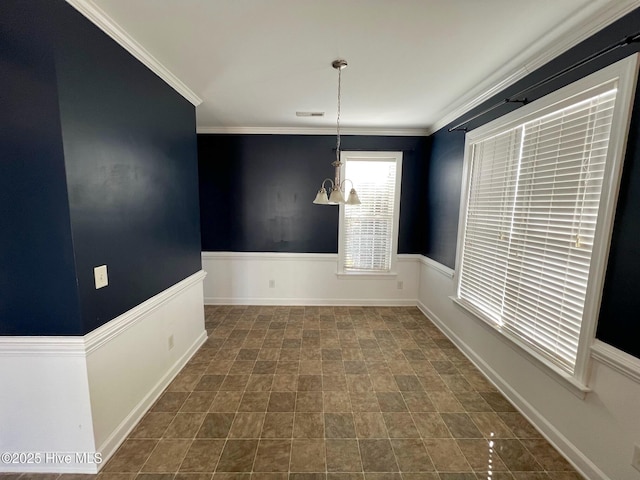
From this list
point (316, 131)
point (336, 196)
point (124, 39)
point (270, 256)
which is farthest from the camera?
point (270, 256)

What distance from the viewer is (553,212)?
5.64ft

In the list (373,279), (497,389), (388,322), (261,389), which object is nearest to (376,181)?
(373,279)

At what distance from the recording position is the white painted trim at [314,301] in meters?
4.12

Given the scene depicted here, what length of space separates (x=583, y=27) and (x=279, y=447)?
318 cm

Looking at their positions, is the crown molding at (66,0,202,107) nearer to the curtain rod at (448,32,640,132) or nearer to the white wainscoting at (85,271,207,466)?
the white wainscoting at (85,271,207,466)

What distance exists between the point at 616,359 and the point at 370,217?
293 cm

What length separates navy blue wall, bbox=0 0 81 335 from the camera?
4.05 feet

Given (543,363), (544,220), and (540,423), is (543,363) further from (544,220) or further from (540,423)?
(544,220)

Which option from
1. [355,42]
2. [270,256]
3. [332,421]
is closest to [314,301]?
[270,256]

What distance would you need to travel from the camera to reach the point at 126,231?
1741 millimetres

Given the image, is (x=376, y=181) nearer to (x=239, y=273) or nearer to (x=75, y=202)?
(x=239, y=273)

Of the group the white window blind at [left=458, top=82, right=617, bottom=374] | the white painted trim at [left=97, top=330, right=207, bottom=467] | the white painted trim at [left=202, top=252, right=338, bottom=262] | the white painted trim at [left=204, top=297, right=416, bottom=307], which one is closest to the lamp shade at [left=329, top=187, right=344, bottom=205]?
the white window blind at [left=458, top=82, right=617, bottom=374]

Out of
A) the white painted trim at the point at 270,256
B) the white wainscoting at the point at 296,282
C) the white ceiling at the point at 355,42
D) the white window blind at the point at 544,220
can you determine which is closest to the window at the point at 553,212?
the white window blind at the point at 544,220

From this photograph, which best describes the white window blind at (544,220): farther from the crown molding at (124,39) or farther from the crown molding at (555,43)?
the crown molding at (124,39)
